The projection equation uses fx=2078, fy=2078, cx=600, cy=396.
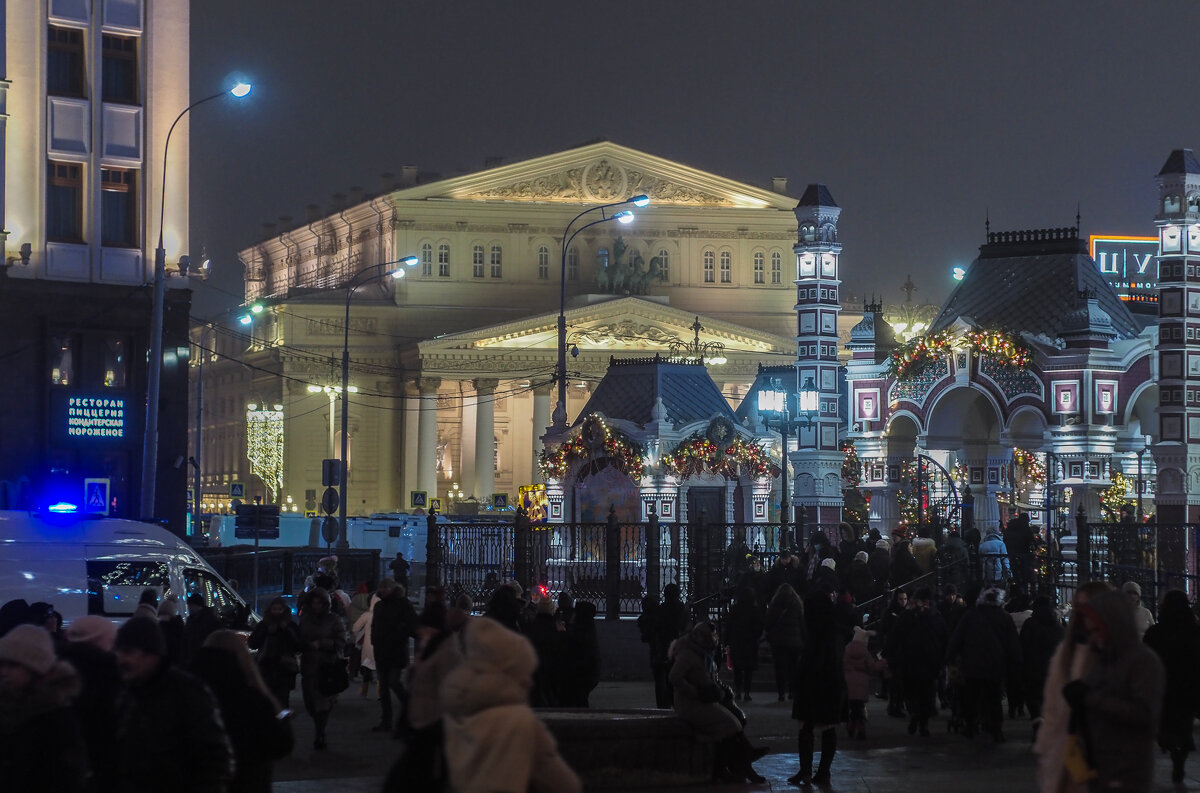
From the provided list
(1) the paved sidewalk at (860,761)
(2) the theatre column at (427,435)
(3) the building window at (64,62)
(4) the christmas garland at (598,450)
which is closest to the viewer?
(1) the paved sidewalk at (860,761)

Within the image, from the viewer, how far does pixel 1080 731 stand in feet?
28.5

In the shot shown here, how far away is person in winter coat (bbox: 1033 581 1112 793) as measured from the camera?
8711 mm

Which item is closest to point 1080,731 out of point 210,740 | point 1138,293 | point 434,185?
point 210,740

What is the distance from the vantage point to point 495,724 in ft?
23.2

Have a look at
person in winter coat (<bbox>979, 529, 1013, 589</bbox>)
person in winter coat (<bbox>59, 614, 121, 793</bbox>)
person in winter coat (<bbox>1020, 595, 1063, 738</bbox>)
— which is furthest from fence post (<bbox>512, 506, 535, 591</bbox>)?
person in winter coat (<bbox>59, 614, 121, 793</bbox>)

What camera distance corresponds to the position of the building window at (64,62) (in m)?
38.5

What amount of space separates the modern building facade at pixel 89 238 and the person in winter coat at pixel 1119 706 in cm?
2953

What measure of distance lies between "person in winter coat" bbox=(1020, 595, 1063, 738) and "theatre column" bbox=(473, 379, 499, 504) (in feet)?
231

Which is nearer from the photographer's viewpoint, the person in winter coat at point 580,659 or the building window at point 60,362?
the person in winter coat at point 580,659

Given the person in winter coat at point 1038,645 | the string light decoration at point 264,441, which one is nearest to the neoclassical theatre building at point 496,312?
the string light decoration at point 264,441

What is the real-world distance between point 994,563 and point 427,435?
66138 millimetres

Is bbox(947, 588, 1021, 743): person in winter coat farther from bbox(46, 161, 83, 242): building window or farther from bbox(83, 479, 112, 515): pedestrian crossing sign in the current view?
bbox(46, 161, 83, 242): building window

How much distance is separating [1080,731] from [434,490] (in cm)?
8381

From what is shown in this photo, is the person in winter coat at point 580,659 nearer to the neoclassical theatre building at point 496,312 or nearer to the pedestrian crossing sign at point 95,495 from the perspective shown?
the pedestrian crossing sign at point 95,495
